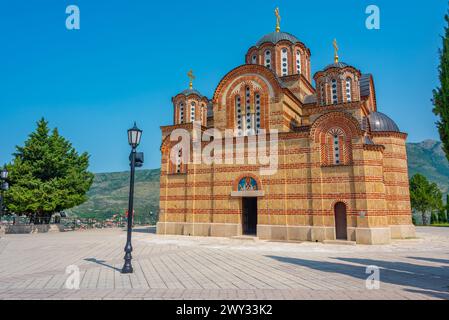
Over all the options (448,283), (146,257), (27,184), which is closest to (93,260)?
(146,257)

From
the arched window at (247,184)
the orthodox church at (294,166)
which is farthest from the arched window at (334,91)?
the arched window at (247,184)

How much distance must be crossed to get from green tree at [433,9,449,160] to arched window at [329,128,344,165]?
30.2ft

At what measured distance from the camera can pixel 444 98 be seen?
8.12m

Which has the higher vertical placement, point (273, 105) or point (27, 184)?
point (273, 105)

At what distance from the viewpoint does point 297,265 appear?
10.1 metres

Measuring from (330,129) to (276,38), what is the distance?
10.7 m

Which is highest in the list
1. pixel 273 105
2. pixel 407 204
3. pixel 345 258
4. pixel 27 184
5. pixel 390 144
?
pixel 273 105

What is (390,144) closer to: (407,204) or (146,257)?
(407,204)

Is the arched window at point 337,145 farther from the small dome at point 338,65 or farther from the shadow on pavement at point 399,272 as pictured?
the shadow on pavement at point 399,272

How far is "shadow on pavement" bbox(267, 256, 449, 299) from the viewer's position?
713 centimetres

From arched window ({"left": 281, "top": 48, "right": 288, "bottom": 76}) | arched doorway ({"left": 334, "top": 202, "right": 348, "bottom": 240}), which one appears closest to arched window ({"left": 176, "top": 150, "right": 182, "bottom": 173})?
arched window ({"left": 281, "top": 48, "right": 288, "bottom": 76})

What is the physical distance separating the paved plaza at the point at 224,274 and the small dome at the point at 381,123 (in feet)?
33.6
